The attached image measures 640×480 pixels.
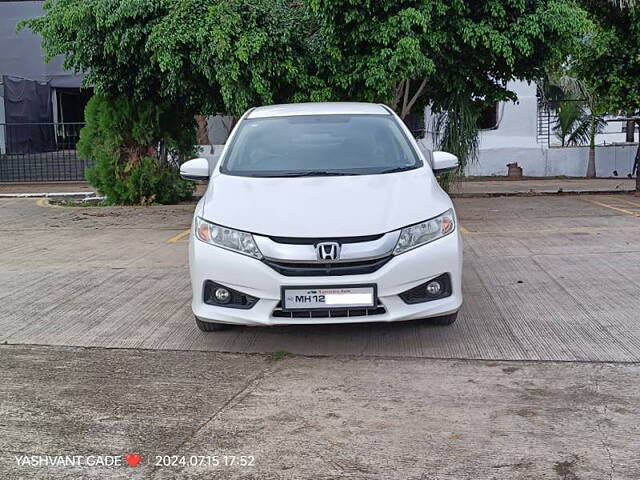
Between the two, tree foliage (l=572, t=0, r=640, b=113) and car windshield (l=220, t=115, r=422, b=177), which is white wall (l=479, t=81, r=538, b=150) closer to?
tree foliage (l=572, t=0, r=640, b=113)

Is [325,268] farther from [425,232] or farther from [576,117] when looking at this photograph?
[576,117]

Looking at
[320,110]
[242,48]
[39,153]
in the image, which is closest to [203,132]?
[39,153]

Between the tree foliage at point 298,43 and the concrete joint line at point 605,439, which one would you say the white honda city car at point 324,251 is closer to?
the concrete joint line at point 605,439

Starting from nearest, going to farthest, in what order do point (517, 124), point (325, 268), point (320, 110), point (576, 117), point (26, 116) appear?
point (325, 268), point (320, 110), point (576, 117), point (517, 124), point (26, 116)

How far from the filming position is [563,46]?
11.8 meters

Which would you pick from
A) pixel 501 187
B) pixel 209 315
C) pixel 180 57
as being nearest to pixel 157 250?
pixel 180 57

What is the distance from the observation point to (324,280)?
4.68m

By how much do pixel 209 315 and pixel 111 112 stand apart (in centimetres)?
951

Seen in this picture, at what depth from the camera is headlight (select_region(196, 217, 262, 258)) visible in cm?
480

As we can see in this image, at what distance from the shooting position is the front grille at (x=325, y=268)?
471 cm

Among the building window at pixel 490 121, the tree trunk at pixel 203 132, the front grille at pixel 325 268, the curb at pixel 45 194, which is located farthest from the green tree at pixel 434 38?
the building window at pixel 490 121

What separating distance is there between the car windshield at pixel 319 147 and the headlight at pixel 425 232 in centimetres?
81

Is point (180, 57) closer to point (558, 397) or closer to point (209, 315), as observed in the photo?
point (209, 315)

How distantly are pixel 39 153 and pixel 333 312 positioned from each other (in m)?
20.0
